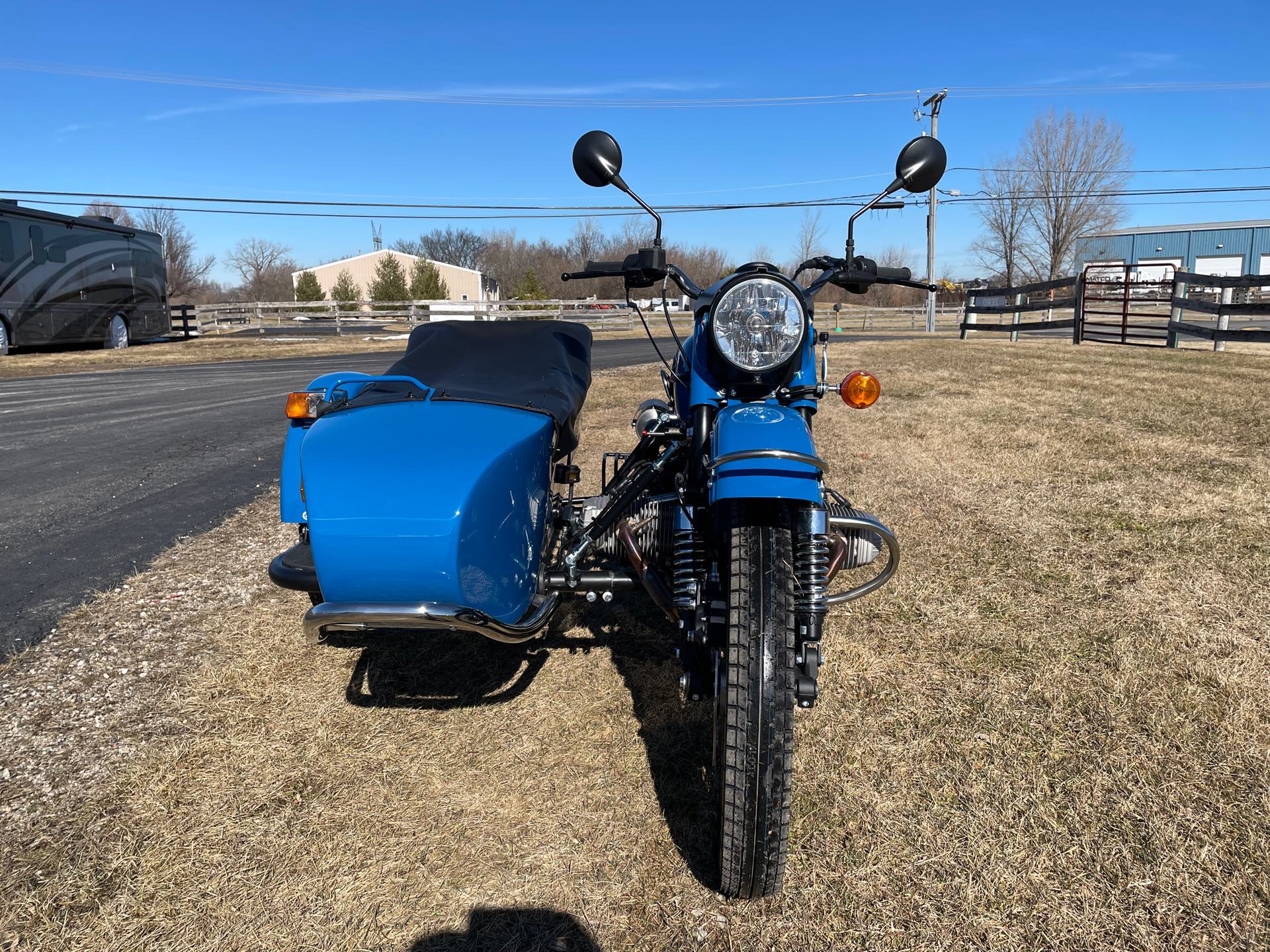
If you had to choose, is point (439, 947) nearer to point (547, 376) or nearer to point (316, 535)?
point (316, 535)

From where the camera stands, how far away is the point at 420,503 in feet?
7.79

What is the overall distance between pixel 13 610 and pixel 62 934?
2570 mm

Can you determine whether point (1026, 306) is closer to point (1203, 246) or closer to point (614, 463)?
point (614, 463)

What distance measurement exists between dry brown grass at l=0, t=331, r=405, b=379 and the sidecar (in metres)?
16.6

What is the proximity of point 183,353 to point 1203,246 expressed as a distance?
221 ft

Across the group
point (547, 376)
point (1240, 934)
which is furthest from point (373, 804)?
point (1240, 934)

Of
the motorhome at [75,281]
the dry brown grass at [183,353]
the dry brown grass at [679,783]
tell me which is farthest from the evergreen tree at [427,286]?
the dry brown grass at [679,783]

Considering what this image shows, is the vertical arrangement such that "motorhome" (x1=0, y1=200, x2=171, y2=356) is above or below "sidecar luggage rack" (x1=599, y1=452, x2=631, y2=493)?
above

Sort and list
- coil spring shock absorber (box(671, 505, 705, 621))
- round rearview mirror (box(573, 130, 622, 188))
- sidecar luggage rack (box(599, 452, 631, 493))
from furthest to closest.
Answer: sidecar luggage rack (box(599, 452, 631, 493)) → round rearview mirror (box(573, 130, 622, 188)) → coil spring shock absorber (box(671, 505, 705, 621))

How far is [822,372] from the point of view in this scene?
2766mm

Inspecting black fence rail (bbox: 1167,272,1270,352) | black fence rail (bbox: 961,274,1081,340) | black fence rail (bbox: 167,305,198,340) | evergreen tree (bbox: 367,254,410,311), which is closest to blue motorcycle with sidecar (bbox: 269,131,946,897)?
black fence rail (bbox: 1167,272,1270,352)

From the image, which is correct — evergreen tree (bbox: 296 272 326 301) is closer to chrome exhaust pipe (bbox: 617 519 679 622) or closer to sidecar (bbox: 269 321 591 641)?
sidecar (bbox: 269 321 591 641)

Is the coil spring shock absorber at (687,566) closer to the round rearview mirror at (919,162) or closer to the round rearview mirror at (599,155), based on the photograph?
the round rearview mirror at (599,155)

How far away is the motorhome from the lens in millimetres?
18734
